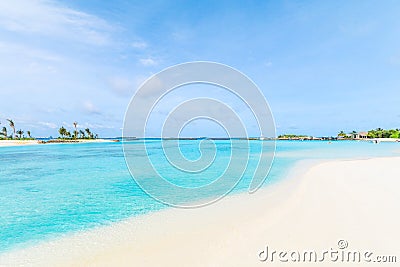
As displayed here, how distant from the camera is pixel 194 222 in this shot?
7.04 meters

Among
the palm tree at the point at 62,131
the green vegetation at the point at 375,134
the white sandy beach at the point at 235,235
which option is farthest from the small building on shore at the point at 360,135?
the palm tree at the point at 62,131

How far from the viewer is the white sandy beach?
189 inches

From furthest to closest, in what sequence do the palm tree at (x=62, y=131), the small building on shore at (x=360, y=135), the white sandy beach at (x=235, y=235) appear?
the small building on shore at (x=360, y=135) → the palm tree at (x=62, y=131) → the white sandy beach at (x=235, y=235)

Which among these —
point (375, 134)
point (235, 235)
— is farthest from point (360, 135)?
point (235, 235)

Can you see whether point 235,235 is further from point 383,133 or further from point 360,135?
point 360,135

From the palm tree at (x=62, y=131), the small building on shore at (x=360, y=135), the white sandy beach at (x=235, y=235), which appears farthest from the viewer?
the small building on shore at (x=360, y=135)

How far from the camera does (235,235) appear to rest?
5.84 m

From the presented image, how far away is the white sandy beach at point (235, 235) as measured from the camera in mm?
4789

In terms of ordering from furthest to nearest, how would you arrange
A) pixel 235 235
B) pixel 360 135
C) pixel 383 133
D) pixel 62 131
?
pixel 360 135 → pixel 383 133 → pixel 62 131 → pixel 235 235

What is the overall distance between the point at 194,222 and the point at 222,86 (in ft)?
20.1

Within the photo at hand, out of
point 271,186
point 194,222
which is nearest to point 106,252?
point 194,222

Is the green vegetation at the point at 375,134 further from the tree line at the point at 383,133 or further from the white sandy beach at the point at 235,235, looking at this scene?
the white sandy beach at the point at 235,235

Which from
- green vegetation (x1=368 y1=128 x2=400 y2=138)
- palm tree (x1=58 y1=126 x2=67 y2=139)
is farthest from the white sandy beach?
green vegetation (x1=368 y1=128 x2=400 y2=138)

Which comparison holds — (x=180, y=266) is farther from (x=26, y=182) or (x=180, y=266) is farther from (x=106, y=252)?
(x=26, y=182)
